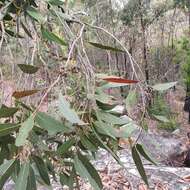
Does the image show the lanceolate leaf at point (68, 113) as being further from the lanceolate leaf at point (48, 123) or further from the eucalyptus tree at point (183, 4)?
the eucalyptus tree at point (183, 4)

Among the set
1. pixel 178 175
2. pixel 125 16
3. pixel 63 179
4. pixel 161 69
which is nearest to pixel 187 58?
pixel 161 69

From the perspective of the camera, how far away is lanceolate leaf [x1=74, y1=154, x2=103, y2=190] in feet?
1.87

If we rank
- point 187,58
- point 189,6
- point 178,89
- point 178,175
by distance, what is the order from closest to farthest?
point 178,175 < point 187,58 < point 189,6 < point 178,89

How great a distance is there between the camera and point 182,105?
637 cm

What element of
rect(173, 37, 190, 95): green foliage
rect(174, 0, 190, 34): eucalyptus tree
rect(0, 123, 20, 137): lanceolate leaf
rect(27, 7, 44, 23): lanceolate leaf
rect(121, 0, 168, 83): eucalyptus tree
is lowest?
rect(173, 37, 190, 95): green foliage

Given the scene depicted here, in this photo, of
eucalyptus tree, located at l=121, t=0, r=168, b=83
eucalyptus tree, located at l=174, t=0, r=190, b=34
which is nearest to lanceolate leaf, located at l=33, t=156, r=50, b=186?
eucalyptus tree, located at l=121, t=0, r=168, b=83

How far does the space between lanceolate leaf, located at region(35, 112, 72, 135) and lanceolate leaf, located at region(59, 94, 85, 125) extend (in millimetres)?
27

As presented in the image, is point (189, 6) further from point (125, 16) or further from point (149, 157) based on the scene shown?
point (149, 157)

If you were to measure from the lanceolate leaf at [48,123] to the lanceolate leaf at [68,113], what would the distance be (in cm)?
3

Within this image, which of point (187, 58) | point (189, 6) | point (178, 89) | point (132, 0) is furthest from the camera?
point (178, 89)

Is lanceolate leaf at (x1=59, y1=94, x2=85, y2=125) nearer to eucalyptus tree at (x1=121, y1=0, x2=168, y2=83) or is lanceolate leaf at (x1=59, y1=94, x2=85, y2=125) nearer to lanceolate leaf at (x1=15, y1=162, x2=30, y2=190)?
lanceolate leaf at (x1=15, y1=162, x2=30, y2=190)

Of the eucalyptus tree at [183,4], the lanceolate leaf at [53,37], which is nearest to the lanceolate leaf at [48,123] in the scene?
the lanceolate leaf at [53,37]

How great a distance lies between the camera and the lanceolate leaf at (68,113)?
0.46 meters

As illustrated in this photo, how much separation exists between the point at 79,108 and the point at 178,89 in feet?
21.2
